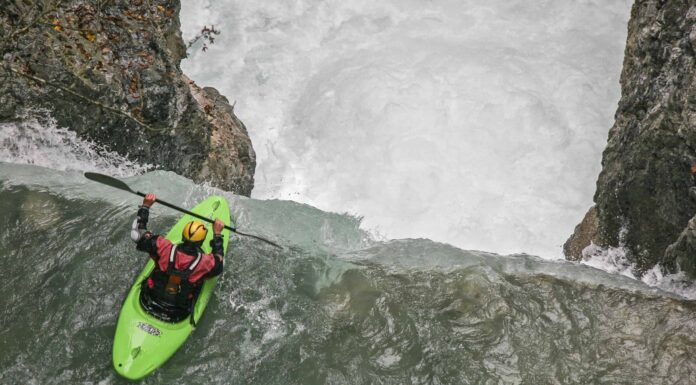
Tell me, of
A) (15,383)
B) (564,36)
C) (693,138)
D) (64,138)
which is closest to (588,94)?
(564,36)

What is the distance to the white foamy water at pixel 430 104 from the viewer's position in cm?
1109

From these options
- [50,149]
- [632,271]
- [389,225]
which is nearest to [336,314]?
[632,271]

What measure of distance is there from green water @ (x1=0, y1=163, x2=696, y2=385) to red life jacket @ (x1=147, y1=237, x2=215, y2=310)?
0.54m

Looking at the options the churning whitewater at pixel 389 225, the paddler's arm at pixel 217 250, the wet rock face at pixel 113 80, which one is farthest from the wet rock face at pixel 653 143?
the wet rock face at pixel 113 80

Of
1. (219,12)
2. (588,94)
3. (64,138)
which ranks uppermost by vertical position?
(219,12)

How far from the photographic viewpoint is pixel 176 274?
5.31 metres

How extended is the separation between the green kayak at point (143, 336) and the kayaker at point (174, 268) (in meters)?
0.10

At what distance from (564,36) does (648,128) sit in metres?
7.25

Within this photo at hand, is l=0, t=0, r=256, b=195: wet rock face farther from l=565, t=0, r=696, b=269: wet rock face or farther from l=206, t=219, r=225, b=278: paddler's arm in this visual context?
l=565, t=0, r=696, b=269: wet rock face

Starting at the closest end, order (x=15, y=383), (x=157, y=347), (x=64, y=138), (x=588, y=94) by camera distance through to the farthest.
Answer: (x=15, y=383)
(x=157, y=347)
(x=64, y=138)
(x=588, y=94)

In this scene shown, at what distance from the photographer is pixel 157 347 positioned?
543 cm

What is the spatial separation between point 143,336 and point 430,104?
851 centimetres

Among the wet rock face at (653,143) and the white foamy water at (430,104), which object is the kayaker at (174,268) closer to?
the wet rock face at (653,143)

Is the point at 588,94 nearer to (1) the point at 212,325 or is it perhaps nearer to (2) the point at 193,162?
(2) the point at 193,162
